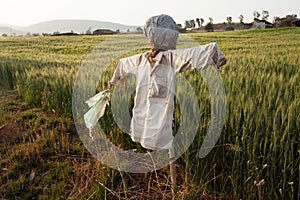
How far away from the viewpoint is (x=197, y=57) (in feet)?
4.50

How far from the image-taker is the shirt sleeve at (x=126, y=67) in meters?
1.66

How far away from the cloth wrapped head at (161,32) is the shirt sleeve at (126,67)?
0.51 ft

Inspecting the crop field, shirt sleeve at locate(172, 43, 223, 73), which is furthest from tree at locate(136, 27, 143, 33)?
shirt sleeve at locate(172, 43, 223, 73)

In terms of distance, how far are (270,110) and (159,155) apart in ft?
2.73

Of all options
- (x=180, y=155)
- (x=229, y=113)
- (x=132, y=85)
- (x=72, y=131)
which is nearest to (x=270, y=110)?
(x=229, y=113)

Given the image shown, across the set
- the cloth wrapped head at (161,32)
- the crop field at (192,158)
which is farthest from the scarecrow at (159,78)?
the crop field at (192,158)

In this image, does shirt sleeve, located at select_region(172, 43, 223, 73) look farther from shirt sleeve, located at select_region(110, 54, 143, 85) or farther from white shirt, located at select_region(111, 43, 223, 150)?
shirt sleeve, located at select_region(110, 54, 143, 85)

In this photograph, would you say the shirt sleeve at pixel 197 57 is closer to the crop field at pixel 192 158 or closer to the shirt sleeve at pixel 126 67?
the crop field at pixel 192 158

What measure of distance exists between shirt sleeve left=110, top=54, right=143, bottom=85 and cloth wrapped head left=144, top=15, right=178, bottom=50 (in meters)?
0.16

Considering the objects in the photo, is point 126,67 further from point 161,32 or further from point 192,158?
point 192,158

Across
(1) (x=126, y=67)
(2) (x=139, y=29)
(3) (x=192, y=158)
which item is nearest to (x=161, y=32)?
(2) (x=139, y=29)

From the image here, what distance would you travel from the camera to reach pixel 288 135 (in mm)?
1561

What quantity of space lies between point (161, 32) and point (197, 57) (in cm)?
24

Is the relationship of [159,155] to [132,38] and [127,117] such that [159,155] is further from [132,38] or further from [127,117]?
[132,38]
